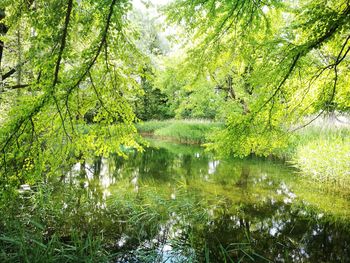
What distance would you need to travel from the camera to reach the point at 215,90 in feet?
48.2

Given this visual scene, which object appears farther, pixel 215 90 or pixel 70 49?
pixel 215 90

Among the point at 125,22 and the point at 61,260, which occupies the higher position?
the point at 125,22

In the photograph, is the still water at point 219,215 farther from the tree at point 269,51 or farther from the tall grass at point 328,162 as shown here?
the tree at point 269,51

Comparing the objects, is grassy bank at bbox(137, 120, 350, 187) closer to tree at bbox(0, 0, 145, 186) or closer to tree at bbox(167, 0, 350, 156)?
tree at bbox(167, 0, 350, 156)

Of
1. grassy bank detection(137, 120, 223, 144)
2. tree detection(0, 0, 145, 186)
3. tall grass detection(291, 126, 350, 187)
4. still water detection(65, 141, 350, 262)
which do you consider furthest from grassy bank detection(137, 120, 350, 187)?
grassy bank detection(137, 120, 223, 144)

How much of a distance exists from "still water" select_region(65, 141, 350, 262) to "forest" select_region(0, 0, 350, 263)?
1.2 inches

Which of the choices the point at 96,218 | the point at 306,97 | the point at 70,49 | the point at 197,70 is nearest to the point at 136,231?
the point at 96,218

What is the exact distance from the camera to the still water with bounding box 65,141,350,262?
12.2ft

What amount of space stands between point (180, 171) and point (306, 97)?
549cm

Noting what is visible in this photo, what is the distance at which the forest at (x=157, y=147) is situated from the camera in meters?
2.43

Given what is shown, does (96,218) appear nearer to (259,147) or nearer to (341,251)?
(259,147)

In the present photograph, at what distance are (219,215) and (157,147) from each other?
183 cm

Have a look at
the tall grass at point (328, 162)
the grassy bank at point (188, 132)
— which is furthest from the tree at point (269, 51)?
the grassy bank at point (188, 132)

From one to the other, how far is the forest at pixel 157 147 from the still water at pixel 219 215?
30 mm
